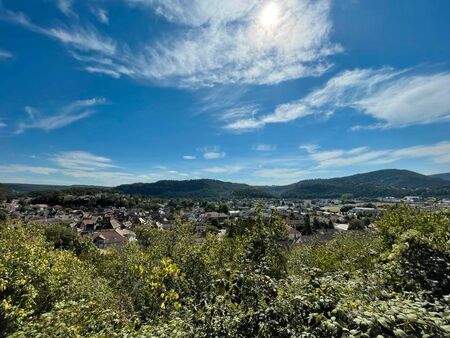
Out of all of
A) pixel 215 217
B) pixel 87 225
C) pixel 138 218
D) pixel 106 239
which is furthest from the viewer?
pixel 215 217

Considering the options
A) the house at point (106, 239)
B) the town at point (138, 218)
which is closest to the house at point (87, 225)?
the town at point (138, 218)

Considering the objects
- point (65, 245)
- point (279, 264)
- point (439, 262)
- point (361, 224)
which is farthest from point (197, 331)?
point (361, 224)

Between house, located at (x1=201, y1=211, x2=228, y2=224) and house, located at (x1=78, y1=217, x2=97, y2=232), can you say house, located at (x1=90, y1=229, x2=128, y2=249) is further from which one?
house, located at (x1=201, y1=211, x2=228, y2=224)

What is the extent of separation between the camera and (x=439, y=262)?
12.8 ft

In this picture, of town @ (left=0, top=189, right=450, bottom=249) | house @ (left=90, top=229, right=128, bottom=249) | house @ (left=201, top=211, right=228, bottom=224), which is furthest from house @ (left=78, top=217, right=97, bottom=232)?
house @ (left=201, top=211, right=228, bottom=224)

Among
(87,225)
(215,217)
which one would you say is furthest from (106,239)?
(215,217)

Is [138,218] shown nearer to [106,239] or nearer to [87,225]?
[87,225]

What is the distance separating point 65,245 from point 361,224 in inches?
2901

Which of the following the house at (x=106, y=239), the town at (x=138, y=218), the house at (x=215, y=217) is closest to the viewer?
the town at (x=138, y=218)

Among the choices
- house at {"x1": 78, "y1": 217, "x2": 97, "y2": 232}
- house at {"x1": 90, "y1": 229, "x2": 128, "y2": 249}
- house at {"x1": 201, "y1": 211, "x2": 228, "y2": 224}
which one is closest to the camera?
house at {"x1": 90, "y1": 229, "x2": 128, "y2": 249}

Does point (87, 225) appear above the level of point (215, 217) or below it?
below

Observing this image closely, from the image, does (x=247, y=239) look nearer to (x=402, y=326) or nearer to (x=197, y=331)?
(x=197, y=331)

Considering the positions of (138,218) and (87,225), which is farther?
(138,218)

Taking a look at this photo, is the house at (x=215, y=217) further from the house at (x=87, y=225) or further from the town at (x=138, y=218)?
the house at (x=87, y=225)
